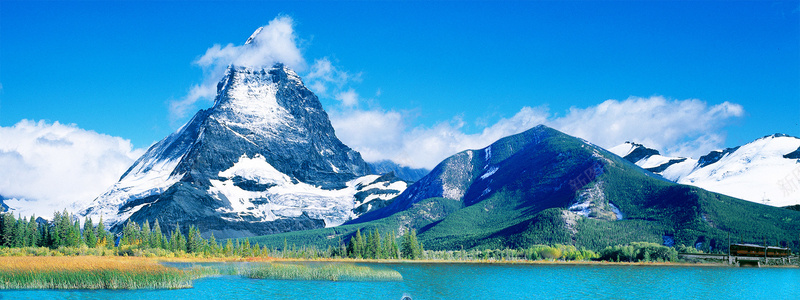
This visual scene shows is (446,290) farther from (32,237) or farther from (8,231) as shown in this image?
(32,237)

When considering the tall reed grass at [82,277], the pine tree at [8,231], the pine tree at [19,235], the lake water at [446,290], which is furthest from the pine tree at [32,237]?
the tall reed grass at [82,277]

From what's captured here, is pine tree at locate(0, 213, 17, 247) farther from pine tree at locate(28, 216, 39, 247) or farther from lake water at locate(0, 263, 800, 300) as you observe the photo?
lake water at locate(0, 263, 800, 300)

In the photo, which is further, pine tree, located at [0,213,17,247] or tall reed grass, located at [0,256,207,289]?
pine tree, located at [0,213,17,247]

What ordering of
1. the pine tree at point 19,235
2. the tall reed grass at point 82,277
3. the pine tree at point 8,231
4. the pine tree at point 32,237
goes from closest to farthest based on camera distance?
the tall reed grass at point 82,277
the pine tree at point 8,231
the pine tree at point 19,235
the pine tree at point 32,237

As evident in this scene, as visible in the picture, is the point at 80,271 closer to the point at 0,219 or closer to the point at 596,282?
the point at 596,282

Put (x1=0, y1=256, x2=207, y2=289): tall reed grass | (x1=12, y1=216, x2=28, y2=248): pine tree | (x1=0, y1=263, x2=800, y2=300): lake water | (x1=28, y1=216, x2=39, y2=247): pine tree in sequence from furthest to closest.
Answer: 1. (x1=28, y1=216, x2=39, y2=247): pine tree
2. (x1=12, y1=216, x2=28, y2=248): pine tree
3. (x1=0, y1=256, x2=207, y2=289): tall reed grass
4. (x1=0, y1=263, x2=800, y2=300): lake water

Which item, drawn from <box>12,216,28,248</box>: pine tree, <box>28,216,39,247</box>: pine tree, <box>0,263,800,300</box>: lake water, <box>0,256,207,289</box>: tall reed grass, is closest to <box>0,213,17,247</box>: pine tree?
<box>12,216,28,248</box>: pine tree

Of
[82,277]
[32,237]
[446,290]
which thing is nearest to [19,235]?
[32,237]

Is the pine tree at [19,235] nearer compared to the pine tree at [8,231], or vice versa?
the pine tree at [8,231]

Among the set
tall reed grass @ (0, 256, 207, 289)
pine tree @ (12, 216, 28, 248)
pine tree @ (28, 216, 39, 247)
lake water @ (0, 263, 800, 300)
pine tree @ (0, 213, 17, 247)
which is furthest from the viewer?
pine tree @ (28, 216, 39, 247)

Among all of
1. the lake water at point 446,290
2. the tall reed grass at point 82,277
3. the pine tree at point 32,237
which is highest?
the pine tree at point 32,237

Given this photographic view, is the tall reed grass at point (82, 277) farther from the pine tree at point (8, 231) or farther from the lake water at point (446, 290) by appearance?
the pine tree at point (8, 231)

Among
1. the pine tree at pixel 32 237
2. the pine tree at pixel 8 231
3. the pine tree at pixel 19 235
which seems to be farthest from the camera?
the pine tree at pixel 32 237

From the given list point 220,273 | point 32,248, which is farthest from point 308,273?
point 32,248
